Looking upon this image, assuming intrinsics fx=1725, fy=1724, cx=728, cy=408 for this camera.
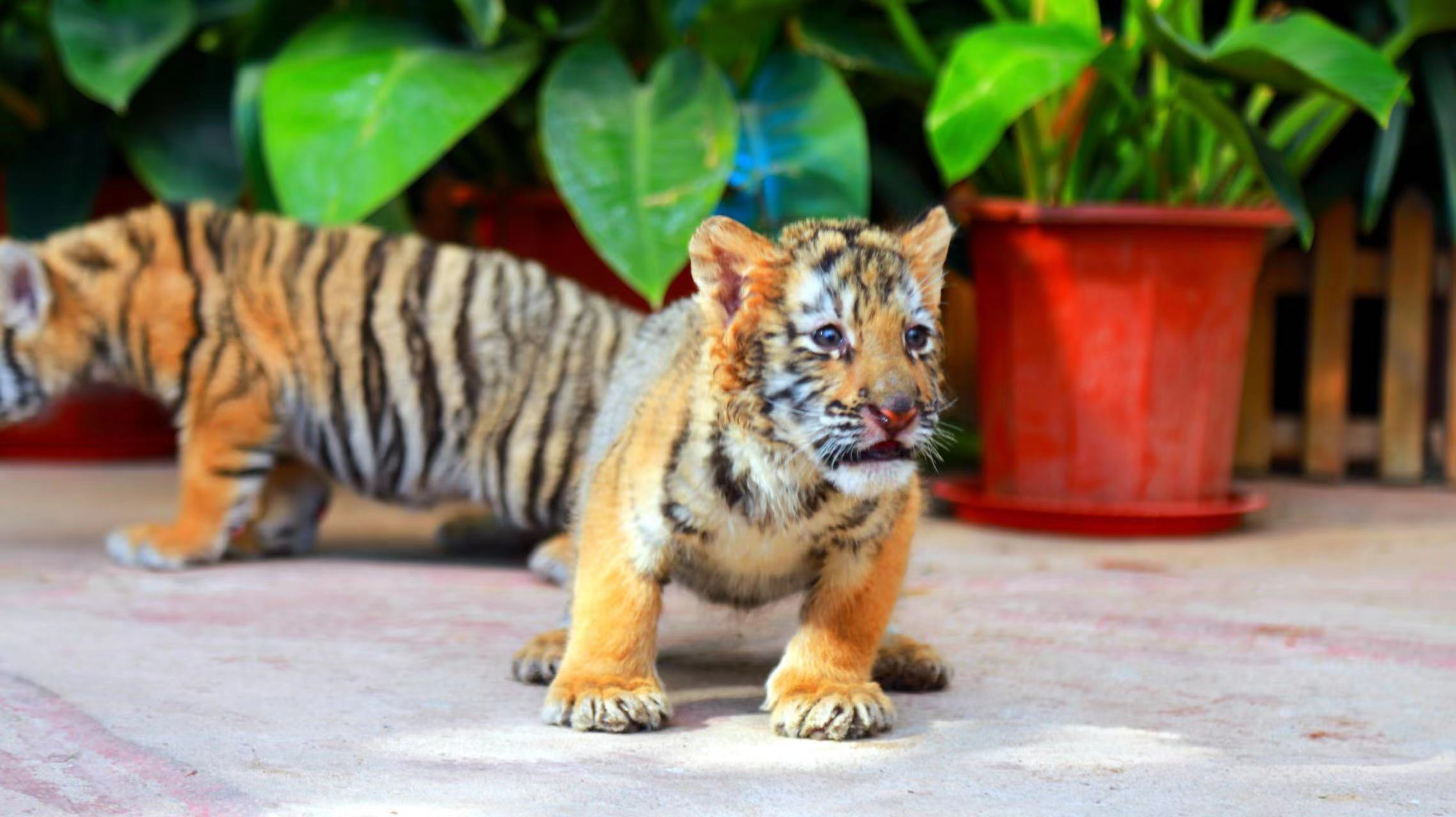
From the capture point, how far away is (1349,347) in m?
6.03

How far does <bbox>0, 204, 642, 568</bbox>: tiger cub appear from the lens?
13.9 ft

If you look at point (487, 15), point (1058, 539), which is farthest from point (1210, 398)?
point (487, 15)

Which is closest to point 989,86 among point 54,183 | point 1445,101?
point 1445,101

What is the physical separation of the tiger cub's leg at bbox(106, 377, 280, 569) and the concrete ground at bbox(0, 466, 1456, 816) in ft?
0.33

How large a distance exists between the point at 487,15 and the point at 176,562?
165cm

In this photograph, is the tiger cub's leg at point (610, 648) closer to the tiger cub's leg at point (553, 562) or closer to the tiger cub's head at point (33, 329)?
the tiger cub's leg at point (553, 562)

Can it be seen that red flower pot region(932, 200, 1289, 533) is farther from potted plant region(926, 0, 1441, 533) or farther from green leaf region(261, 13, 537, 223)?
green leaf region(261, 13, 537, 223)

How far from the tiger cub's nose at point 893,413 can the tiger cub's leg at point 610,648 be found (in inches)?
19.4

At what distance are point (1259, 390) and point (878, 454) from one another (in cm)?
386

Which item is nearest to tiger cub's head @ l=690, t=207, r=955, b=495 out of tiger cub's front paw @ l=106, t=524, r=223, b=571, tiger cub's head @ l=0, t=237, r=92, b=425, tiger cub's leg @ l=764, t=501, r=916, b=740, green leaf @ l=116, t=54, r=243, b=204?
tiger cub's leg @ l=764, t=501, r=916, b=740

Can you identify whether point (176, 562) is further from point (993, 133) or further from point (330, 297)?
point (993, 133)

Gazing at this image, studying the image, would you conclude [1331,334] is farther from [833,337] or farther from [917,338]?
[833,337]

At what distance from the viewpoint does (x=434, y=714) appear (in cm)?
275

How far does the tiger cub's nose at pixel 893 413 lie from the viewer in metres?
2.49
